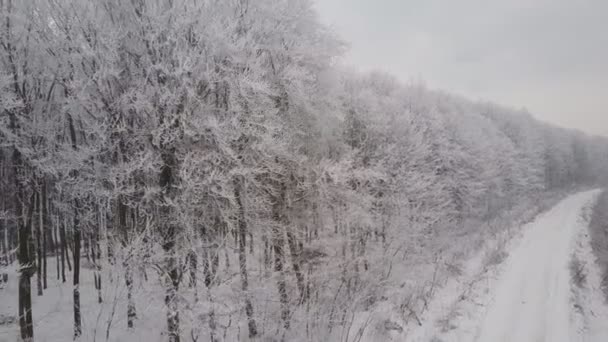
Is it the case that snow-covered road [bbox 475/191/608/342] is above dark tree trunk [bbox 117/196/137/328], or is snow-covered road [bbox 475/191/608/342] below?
below

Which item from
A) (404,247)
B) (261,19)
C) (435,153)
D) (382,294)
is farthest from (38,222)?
(435,153)

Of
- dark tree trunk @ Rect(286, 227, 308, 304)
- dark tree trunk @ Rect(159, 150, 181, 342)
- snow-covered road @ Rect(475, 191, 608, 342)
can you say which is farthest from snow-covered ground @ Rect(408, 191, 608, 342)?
dark tree trunk @ Rect(159, 150, 181, 342)

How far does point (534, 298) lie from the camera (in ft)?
35.9

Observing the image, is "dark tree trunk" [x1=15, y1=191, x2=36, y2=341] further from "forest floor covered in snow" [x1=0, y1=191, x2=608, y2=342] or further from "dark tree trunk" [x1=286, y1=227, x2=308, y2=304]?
"dark tree trunk" [x1=286, y1=227, x2=308, y2=304]

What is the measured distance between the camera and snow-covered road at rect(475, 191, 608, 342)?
879cm

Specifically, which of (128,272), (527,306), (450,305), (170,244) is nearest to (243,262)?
(170,244)

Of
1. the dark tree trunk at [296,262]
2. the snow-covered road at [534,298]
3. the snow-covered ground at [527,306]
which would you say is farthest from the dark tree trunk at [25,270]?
the snow-covered road at [534,298]

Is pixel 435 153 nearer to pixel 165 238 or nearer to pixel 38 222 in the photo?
pixel 165 238

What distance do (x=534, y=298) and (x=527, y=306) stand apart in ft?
2.91

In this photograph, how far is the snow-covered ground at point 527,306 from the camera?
8.83m

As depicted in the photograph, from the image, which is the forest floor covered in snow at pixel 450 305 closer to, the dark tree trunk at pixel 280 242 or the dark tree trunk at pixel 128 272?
the dark tree trunk at pixel 128 272

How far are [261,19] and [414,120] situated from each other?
1772cm

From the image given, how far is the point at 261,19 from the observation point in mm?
10703

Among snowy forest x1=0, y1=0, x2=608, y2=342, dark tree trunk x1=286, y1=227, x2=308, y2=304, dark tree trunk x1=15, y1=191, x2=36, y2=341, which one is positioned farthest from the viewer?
dark tree trunk x1=286, y1=227, x2=308, y2=304
